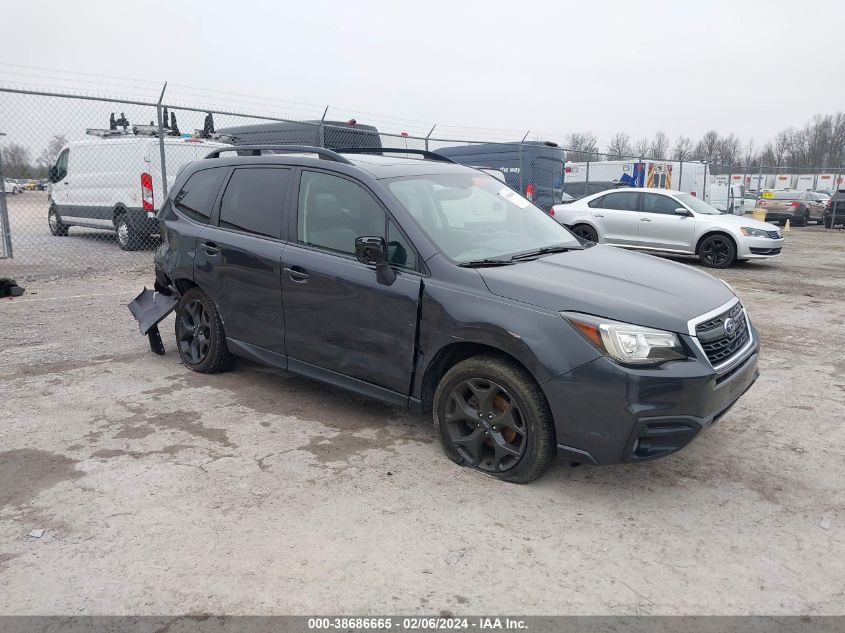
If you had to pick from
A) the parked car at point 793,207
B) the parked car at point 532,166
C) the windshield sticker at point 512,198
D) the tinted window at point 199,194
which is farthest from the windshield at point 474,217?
the parked car at point 793,207

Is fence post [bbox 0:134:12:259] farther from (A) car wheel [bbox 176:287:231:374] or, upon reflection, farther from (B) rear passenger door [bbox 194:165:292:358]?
(B) rear passenger door [bbox 194:165:292:358]

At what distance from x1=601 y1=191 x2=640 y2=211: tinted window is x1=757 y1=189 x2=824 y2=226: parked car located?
15005 mm

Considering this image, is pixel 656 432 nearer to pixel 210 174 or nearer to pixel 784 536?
pixel 784 536

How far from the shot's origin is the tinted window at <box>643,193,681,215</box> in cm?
1287

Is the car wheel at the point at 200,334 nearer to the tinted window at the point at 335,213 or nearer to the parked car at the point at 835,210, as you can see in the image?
the tinted window at the point at 335,213

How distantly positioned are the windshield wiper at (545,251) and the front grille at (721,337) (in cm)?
110

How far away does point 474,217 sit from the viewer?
432cm

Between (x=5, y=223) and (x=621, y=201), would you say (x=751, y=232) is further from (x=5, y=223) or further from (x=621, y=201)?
(x=5, y=223)

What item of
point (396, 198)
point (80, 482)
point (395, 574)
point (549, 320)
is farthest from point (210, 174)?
point (395, 574)

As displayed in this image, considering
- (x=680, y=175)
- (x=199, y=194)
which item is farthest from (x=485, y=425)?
(x=680, y=175)

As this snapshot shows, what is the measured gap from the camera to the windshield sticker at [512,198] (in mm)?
4773

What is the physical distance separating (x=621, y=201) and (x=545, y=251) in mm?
9896

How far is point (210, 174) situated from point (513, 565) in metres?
3.94

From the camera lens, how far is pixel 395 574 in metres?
2.76
